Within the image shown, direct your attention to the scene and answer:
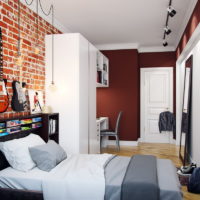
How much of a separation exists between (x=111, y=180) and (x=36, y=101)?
1926mm

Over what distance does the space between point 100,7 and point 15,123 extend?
2.33 meters

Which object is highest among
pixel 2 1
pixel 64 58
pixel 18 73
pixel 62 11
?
pixel 62 11

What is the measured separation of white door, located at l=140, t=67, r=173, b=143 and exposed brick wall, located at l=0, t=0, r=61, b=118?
3718 mm

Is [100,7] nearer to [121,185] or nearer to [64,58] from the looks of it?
[64,58]

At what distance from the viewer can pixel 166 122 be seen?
22.6 ft

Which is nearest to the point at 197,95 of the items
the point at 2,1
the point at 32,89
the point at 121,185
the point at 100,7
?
the point at 100,7

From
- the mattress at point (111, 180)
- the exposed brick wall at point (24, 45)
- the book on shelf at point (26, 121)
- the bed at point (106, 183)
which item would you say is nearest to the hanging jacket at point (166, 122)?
the exposed brick wall at point (24, 45)

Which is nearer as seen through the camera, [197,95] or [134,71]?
[197,95]

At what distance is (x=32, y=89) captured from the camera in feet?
12.2

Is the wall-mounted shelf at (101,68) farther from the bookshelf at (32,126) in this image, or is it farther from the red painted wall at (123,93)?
the bookshelf at (32,126)

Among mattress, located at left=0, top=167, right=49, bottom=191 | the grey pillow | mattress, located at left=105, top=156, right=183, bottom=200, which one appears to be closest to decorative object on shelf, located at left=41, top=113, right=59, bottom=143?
the grey pillow

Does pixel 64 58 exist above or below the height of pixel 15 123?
above

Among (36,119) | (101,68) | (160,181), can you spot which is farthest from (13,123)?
(101,68)

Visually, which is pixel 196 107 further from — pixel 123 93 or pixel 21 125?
pixel 21 125
